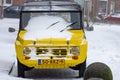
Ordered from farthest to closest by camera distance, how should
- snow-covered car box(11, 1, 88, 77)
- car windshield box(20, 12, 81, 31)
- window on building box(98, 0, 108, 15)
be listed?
window on building box(98, 0, 108, 15), car windshield box(20, 12, 81, 31), snow-covered car box(11, 1, 88, 77)

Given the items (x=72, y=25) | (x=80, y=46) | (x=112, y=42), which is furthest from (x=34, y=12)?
(x=112, y=42)

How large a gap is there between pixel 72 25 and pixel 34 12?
108cm

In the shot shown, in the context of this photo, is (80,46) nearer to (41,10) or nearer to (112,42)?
(41,10)

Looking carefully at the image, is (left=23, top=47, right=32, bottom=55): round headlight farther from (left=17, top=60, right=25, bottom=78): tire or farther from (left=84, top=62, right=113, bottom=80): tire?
(left=84, top=62, right=113, bottom=80): tire

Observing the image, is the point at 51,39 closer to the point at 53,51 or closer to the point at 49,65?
the point at 53,51

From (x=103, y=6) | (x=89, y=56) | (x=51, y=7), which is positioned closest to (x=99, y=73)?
(x=51, y=7)

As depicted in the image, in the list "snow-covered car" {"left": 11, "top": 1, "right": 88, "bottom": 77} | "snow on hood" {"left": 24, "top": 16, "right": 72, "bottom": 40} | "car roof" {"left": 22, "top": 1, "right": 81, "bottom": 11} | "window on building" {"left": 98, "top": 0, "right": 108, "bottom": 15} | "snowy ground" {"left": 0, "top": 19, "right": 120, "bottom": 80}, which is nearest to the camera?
"snow-covered car" {"left": 11, "top": 1, "right": 88, "bottom": 77}

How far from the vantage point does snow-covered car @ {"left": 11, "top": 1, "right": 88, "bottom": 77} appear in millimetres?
11602

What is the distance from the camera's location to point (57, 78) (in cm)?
1219

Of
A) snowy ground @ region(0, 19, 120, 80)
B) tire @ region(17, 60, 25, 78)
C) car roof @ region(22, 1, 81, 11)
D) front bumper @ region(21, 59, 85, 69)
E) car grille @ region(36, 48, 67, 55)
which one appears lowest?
snowy ground @ region(0, 19, 120, 80)

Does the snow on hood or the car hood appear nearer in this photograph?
the car hood

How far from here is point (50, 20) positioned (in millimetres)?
12719

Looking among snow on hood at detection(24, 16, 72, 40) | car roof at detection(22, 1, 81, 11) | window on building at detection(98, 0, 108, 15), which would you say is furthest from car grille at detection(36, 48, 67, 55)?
window on building at detection(98, 0, 108, 15)

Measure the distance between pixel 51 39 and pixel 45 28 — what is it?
2.89ft
